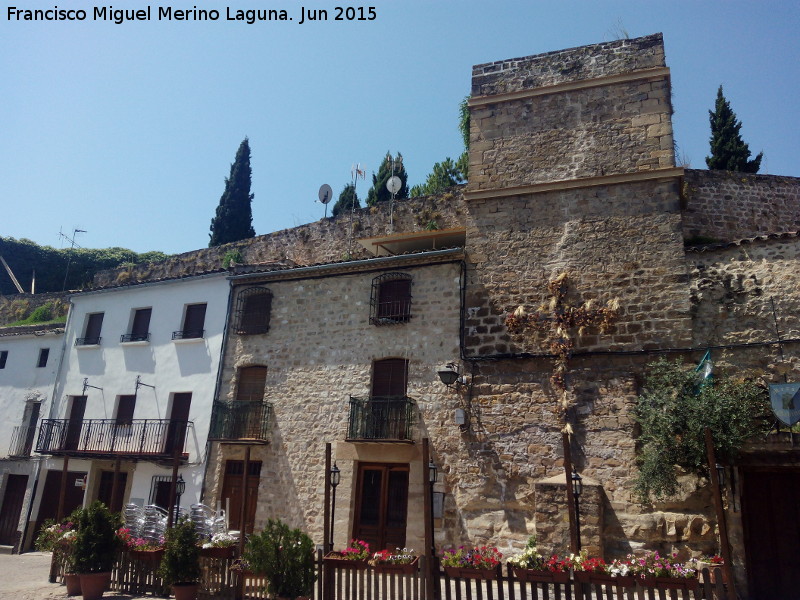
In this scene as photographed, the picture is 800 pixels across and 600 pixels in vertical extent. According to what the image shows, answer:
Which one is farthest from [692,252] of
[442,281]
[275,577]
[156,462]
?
[156,462]

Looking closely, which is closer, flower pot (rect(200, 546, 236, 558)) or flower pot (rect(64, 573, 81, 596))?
flower pot (rect(200, 546, 236, 558))

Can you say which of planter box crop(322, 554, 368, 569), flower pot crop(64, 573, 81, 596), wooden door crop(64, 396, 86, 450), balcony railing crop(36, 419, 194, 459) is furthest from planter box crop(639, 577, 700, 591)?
wooden door crop(64, 396, 86, 450)

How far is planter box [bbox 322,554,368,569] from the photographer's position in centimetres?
969

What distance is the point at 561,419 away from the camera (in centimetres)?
1254

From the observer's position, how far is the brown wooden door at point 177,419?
1638 cm

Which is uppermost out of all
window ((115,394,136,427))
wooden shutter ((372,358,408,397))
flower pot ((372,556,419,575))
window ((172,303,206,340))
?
window ((172,303,206,340))

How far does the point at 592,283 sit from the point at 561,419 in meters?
2.88

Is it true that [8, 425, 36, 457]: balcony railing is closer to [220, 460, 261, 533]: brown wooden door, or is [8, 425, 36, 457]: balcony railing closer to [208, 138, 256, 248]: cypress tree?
[220, 460, 261, 533]: brown wooden door

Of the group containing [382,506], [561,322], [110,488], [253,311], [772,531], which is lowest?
[772,531]

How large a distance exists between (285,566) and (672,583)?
542cm

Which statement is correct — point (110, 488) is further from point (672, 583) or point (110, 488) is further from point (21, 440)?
point (672, 583)

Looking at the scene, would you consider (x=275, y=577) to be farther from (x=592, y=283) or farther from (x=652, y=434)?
(x=592, y=283)

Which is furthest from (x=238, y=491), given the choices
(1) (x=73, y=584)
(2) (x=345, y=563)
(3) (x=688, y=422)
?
(3) (x=688, y=422)

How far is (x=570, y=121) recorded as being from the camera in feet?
47.9
